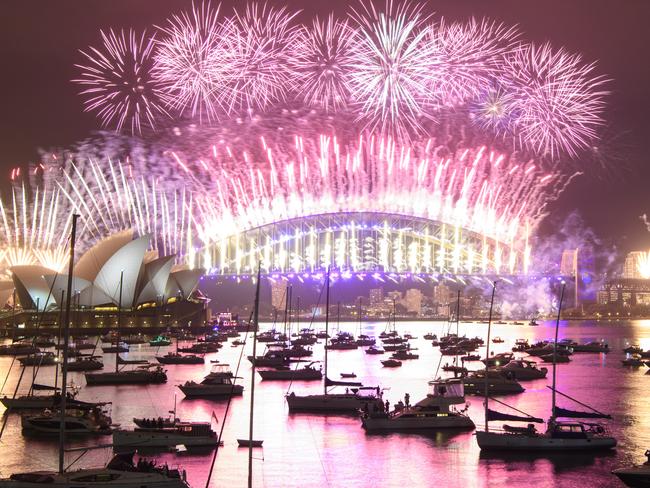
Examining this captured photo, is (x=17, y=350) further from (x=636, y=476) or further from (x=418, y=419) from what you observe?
(x=636, y=476)

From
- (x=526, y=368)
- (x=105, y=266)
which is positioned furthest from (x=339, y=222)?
(x=526, y=368)

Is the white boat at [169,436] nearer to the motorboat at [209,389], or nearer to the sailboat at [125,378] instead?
the motorboat at [209,389]

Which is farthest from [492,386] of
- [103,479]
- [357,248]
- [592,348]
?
[357,248]

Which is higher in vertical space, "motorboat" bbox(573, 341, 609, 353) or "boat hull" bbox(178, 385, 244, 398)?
"motorboat" bbox(573, 341, 609, 353)

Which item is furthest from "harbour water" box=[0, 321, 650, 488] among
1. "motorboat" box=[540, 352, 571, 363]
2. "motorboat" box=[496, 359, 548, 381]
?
"motorboat" box=[540, 352, 571, 363]

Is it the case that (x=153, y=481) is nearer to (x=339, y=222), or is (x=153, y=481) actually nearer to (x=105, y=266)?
(x=105, y=266)

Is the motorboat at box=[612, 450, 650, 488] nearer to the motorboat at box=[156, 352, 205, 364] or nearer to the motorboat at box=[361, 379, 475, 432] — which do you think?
the motorboat at box=[361, 379, 475, 432]
